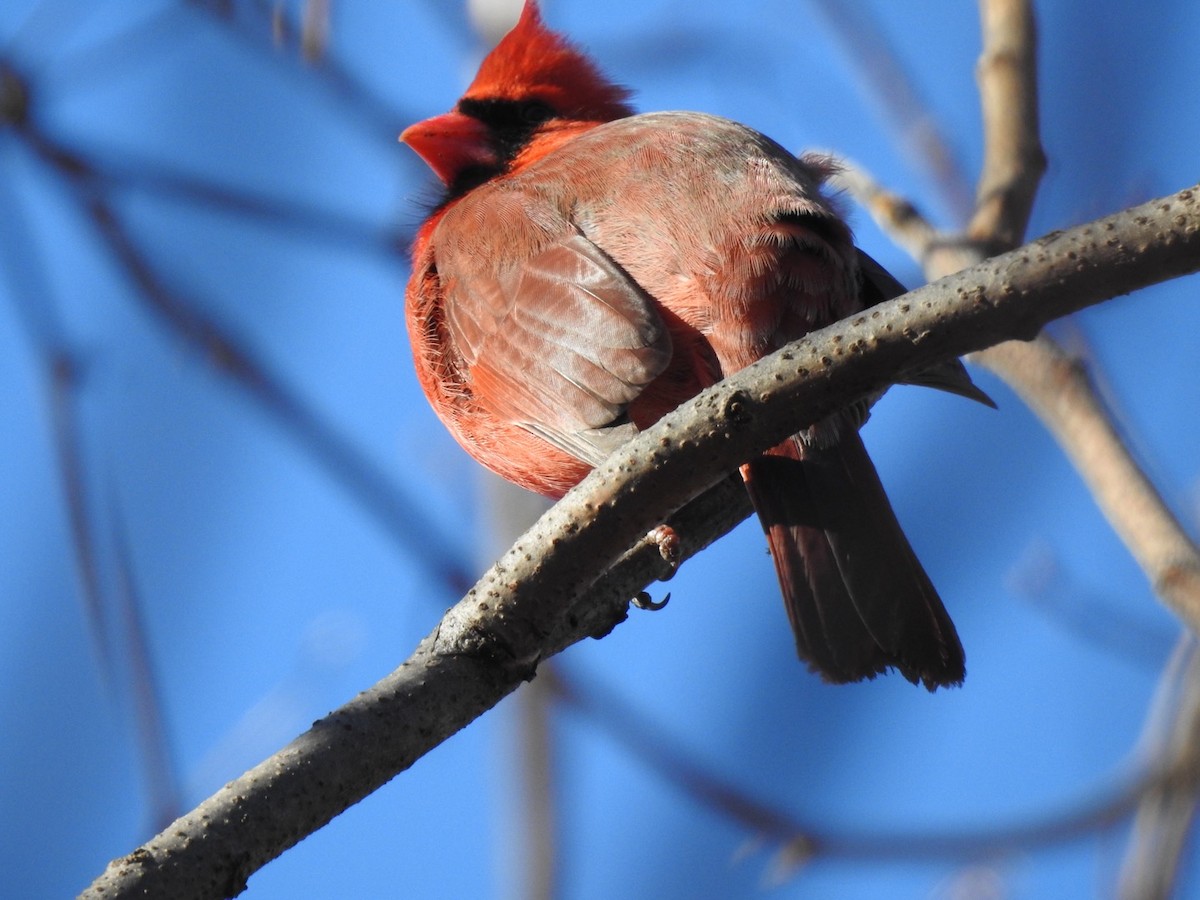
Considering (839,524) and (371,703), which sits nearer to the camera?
(371,703)

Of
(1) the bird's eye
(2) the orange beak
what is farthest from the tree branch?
(1) the bird's eye

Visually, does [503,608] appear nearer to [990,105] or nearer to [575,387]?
[575,387]

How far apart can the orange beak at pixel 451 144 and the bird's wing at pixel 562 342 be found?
85cm

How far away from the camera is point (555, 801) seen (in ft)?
10.5

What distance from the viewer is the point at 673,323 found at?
248 cm

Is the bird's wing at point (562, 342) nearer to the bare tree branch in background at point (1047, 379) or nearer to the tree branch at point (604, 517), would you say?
the tree branch at point (604, 517)

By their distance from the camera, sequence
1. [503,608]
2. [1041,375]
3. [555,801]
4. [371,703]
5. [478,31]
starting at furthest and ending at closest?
[478,31] < [555,801] < [1041,375] < [503,608] < [371,703]

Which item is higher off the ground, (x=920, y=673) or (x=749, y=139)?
(x=749, y=139)

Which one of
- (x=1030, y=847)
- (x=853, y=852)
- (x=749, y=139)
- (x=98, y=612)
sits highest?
(x=749, y=139)

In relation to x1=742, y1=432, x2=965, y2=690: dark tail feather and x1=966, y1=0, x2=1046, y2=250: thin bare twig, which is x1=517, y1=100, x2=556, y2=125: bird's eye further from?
x1=742, y1=432, x2=965, y2=690: dark tail feather

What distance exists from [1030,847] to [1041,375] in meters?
0.78

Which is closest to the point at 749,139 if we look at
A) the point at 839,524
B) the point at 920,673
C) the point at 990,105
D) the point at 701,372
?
the point at 990,105

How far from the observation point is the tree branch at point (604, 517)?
157cm

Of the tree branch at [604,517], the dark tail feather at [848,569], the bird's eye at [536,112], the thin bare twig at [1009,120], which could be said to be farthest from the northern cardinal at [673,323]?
the bird's eye at [536,112]
